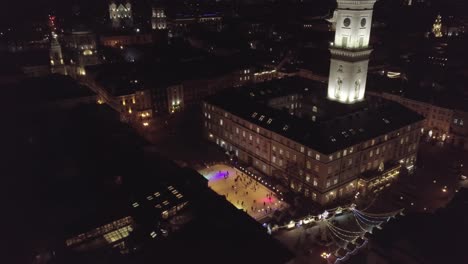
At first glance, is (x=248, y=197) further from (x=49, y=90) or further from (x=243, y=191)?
(x=49, y=90)

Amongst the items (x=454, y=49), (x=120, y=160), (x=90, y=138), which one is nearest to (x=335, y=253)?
(x=120, y=160)

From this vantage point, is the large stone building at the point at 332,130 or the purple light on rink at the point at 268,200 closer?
the large stone building at the point at 332,130

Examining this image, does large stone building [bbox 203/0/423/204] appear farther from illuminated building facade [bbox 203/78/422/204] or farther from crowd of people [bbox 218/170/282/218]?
crowd of people [bbox 218/170/282/218]

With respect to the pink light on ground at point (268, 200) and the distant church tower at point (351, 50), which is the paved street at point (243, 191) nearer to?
the pink light on ground at point (268, 200)

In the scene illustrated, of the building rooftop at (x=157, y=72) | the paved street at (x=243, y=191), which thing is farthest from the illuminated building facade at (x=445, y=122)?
the building rooftop at (x=157, y=72)

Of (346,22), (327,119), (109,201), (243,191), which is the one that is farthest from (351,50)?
(109,201)

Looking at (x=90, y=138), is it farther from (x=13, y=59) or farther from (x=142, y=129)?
(x=13, y=59)
